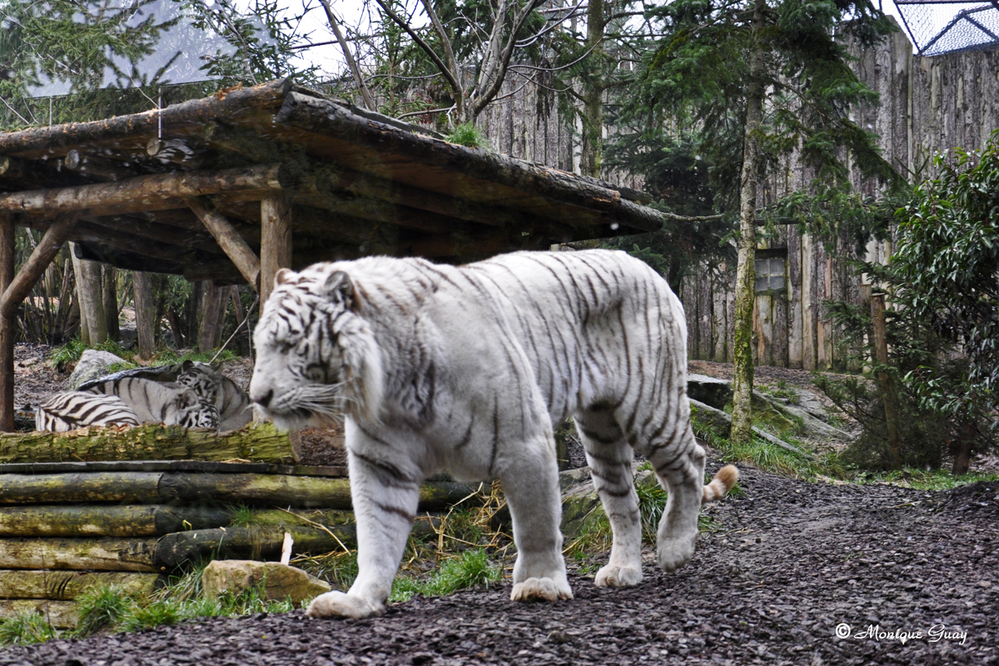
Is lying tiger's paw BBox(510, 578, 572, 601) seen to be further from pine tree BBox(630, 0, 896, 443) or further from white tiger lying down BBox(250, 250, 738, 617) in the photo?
pine tree BBox(630, 0, 896, 443)

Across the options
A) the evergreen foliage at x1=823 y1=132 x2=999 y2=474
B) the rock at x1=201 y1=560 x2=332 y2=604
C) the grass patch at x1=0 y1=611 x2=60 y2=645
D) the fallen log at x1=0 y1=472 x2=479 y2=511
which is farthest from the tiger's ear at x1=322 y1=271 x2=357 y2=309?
the evergreen foliage at x1=823 y1=132 x2=999 y2=474

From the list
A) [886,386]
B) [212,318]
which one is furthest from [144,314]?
[886,386]

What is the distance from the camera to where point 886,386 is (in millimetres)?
8641

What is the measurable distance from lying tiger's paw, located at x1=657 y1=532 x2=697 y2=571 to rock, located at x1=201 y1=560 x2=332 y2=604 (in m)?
1.70

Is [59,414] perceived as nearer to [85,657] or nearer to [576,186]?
[576,186]

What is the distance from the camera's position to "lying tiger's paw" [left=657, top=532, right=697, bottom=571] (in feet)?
13.6

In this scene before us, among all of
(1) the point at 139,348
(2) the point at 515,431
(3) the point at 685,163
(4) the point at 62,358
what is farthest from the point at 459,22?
(2) the point at 515,431

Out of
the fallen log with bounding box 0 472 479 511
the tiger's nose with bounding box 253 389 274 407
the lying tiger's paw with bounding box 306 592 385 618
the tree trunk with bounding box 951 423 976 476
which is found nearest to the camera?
the tiger's nose with bounding box 253 389 274 407

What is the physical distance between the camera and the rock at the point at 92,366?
9.93 m

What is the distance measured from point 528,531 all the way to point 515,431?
0.42m

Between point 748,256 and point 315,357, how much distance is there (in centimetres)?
698

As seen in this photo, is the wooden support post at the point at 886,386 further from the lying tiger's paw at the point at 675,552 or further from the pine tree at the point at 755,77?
the lying tiger's paw at the point at 675,552

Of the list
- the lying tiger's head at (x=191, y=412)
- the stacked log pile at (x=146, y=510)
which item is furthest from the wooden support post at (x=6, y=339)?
the stacked log pile at (x=146, y=510)

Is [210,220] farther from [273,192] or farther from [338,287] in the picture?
[338,287]
